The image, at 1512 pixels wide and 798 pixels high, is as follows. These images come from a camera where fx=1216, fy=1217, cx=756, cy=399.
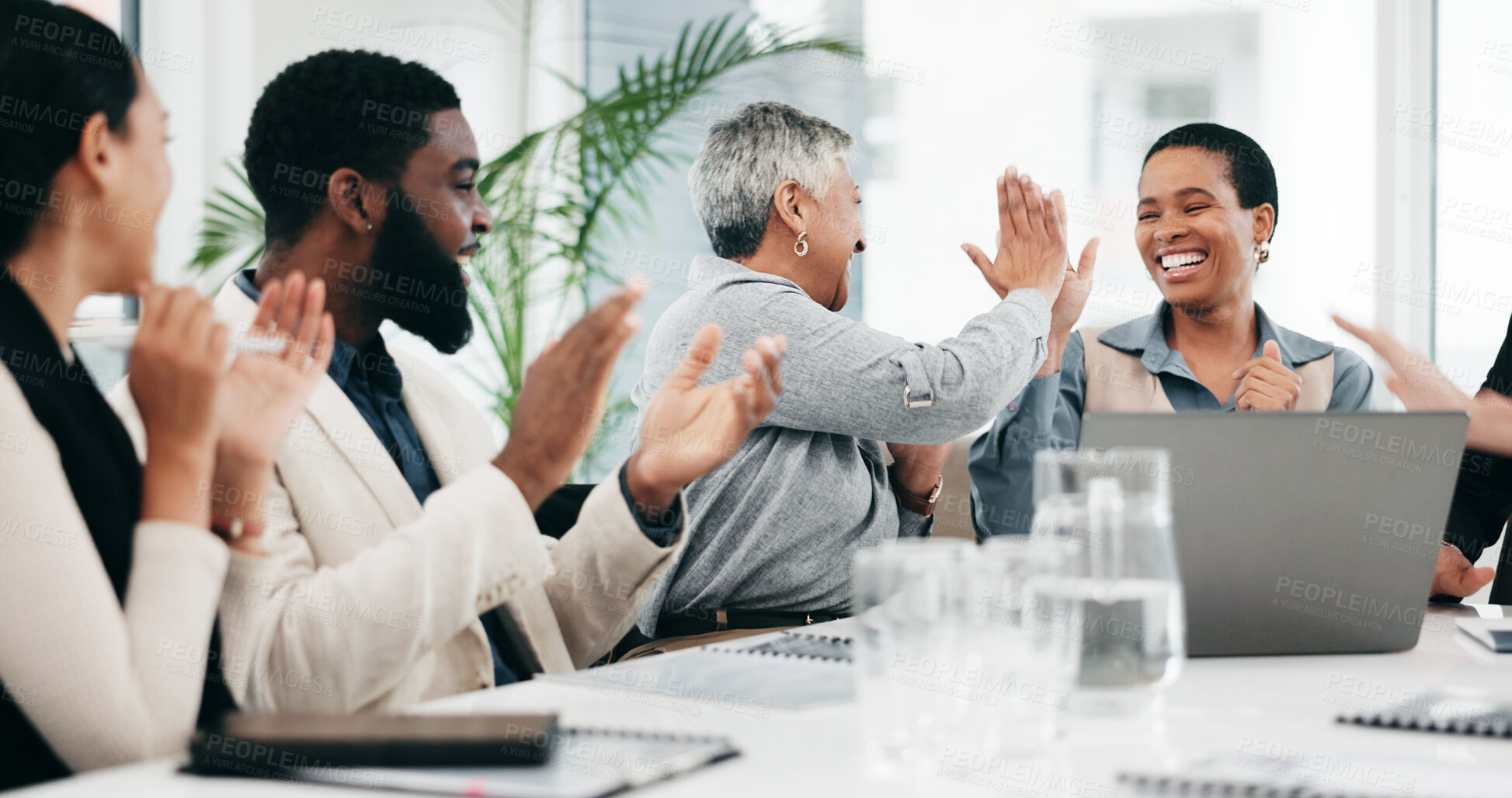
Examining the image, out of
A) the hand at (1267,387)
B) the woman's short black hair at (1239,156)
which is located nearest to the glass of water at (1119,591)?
the hand at (1267,387)

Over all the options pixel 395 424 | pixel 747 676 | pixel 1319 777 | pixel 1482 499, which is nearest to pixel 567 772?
pixel 747 676

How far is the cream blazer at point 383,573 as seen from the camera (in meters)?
1.14

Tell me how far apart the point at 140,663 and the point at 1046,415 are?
148 cm

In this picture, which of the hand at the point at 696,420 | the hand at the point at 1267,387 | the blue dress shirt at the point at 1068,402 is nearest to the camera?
the hand at the point at 696,420

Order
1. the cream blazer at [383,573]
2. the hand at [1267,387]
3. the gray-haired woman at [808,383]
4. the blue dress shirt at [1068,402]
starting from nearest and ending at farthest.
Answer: the cream blazer at [383,573] → the gray-haired woman at [808,383] → the hand at [1267,387] → the blue dress shirt at [1068,402]

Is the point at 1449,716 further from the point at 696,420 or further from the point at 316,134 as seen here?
the point at 316,134

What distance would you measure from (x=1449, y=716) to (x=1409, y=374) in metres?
0.97

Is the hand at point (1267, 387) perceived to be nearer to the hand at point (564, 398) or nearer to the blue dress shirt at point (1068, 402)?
the blue dress shirt at point (1068, 402)

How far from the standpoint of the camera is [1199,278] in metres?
2.14

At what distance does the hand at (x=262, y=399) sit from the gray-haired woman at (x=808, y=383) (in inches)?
30.7

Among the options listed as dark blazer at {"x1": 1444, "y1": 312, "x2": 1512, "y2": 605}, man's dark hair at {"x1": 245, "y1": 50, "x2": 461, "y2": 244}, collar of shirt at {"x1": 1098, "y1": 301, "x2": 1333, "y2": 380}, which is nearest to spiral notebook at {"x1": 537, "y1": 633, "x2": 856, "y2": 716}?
man's dark hair at {"x1": 245, "y1": 50, "x2": 461, "y2": 244}

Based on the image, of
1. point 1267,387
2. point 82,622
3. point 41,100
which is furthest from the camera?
point 1267,387

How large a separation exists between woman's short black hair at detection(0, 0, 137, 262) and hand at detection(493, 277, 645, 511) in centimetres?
45

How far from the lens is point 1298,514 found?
1153 millimetres
